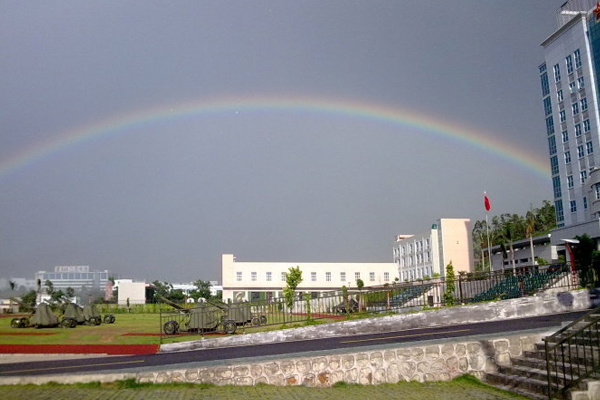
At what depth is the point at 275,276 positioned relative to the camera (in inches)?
3561

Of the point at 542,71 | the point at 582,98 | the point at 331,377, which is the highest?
the point at 542,71

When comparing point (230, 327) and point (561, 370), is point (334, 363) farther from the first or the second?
point (230, 327)

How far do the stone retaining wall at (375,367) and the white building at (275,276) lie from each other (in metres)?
75.9

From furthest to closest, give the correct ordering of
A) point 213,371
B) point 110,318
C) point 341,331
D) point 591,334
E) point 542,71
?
point 542,71, point 110,318, point 341,331, point 213,371, point 591,334

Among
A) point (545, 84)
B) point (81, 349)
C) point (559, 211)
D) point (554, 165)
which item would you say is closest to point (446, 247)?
point (559, 211)

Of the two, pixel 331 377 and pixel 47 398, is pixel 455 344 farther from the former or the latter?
pixel 47 398

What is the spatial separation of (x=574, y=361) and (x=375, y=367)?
388cm

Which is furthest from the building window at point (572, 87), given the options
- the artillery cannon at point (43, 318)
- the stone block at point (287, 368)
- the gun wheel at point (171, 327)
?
the stone block at point (287, 368)

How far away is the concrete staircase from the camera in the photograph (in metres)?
9.46

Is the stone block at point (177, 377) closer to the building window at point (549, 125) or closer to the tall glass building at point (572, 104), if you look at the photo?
the tall glass building at point (572, 104)

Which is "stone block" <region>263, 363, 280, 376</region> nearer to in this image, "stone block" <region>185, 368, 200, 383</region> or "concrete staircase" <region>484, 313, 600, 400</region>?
"stone block" <region>185, 368, 200, 383</region>

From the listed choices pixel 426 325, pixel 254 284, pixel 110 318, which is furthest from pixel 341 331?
pixel 254 284

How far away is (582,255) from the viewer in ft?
80.2

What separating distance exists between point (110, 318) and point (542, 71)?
70467mm
